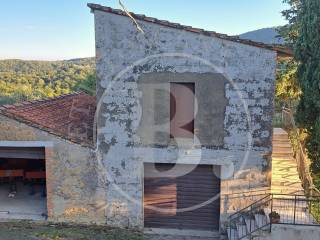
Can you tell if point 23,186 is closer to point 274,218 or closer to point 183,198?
point 183,198

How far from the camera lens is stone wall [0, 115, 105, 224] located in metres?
12.0

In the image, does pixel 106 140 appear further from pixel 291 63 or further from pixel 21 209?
pixel 291 63

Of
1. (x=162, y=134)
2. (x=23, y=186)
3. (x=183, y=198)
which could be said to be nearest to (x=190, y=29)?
(x=162, y=134)

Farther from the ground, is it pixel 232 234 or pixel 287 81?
pixel 287 81

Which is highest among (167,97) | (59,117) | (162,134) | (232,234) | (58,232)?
(167,97)

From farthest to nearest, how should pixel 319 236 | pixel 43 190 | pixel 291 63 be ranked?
pixel 291 63 → pixel 43 190 → pixel 319 236

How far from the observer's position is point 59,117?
13.6 m

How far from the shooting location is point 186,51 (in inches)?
433

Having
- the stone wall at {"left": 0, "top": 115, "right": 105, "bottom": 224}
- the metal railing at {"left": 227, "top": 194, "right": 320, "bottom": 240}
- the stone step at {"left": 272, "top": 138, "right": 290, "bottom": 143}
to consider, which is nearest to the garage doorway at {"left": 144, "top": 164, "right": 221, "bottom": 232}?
the metal railing at {"left": 227, "top": 194, "right": 320, "bottom": 240}

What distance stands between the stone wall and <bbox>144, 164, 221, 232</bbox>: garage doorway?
5.60 feet

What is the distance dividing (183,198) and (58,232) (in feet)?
14.0

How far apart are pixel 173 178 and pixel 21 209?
5.92m

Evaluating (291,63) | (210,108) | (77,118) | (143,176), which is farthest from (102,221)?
(291,63)

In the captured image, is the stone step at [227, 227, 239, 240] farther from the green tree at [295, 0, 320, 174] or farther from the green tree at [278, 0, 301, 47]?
the green tree at [278, 0, 301, 47]
